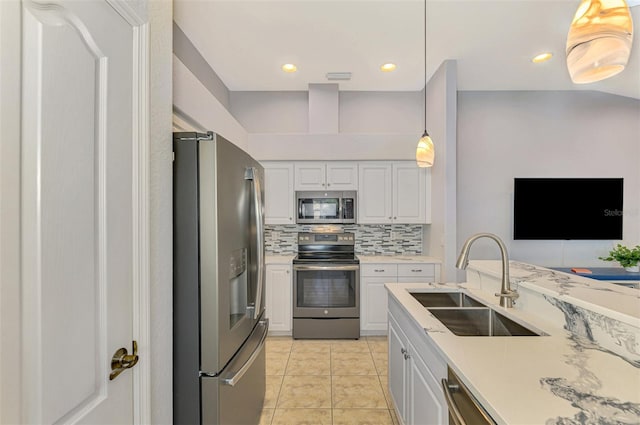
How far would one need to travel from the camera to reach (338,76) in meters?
3.51

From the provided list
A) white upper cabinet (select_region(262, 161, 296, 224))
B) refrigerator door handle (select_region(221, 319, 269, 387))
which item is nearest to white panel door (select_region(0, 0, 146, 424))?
refrigerator door handle (select_region(221, 319, 269, 387))

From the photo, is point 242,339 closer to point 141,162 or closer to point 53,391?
point 53,391

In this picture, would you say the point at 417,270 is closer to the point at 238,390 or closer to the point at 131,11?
the point at 238,390

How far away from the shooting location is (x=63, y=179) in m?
0.74

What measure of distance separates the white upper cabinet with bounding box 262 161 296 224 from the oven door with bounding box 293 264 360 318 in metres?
0.66

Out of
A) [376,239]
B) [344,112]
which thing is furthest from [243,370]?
[344,112]

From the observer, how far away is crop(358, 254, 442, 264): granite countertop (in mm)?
3445

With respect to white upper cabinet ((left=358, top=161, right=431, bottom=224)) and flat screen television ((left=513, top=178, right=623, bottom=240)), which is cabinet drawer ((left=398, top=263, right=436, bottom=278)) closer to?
white upper cabinet ((left=358, top=161, right=431, bottom=224))

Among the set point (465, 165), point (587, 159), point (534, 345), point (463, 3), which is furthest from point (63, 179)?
point (587, 159)

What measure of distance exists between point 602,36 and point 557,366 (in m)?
1.18

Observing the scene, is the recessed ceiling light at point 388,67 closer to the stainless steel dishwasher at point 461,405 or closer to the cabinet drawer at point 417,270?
the cabinet drawer at point 417,270

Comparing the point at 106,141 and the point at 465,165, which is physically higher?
the point at 465,165

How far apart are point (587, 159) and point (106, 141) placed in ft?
16.7

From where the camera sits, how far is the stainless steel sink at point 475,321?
1.60 meters
